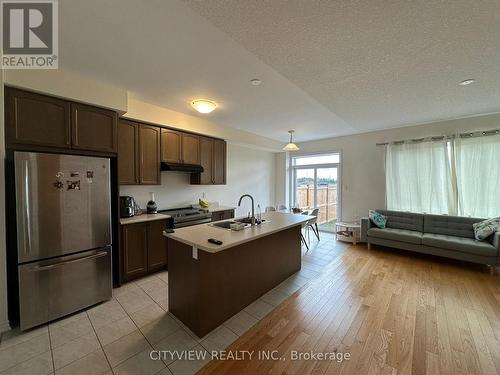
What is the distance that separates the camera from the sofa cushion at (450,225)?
3572mm

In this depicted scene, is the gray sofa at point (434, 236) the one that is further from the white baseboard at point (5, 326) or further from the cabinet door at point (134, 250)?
the white baseboard at point (5, 326)

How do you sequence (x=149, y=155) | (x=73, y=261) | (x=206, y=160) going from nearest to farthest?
(x=73, y=261), (x=149, y=155), (x=206, y=160)

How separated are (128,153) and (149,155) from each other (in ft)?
1.01

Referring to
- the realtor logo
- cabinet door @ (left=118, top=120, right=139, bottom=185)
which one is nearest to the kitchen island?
cabinet door @ (left=118, top=120, right=139, bottom=185)

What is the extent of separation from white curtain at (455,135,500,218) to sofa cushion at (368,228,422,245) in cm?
101

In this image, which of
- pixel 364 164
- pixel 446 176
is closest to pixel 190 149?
pixel 364 164

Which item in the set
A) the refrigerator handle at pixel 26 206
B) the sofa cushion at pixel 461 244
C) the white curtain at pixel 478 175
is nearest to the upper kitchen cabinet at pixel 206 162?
the refrigerator handle at pixel 26 206

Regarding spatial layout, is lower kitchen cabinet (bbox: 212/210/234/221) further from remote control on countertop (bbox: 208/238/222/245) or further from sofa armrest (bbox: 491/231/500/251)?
sofa armrest (bbox: 491/231/500/251)

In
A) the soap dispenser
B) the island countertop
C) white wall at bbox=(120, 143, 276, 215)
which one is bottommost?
the island countertop

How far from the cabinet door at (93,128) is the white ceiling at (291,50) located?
40 centimetres

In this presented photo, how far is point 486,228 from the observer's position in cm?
325

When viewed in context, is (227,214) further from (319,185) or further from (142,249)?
(319,185)

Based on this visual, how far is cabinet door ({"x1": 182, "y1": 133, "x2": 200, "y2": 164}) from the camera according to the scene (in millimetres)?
3643

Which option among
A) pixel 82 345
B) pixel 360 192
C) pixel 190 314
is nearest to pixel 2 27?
pixel 82 345
